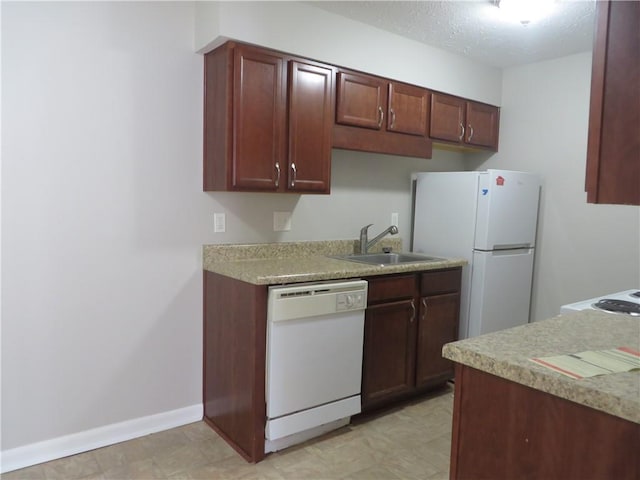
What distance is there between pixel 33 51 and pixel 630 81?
91.1 inches

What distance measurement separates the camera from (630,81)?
92 centimetres

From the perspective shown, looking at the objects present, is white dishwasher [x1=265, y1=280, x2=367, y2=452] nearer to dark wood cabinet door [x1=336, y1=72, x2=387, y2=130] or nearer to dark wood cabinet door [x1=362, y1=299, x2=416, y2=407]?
dark wood cabinet door [x1=362, y1=299, x2=416, y2=407]

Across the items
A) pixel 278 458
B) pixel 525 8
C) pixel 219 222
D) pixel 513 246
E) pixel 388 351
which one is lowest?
pixel 278 458

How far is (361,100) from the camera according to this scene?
2.93 meters

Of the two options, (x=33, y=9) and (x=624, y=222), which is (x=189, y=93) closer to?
(x=33, y=9)

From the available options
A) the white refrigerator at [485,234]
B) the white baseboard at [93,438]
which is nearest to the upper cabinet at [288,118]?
the white refrigerator at [485,234]

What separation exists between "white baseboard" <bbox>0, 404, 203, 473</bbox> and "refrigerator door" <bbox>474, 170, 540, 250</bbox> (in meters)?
2.18

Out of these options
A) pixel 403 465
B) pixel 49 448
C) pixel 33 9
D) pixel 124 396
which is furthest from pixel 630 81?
pixel 49 448

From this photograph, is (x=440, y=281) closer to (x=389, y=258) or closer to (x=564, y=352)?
(x=389, y=258)

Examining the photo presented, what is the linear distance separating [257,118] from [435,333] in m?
1.77

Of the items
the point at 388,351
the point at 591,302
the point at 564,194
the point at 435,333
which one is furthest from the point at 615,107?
the point at 564,194

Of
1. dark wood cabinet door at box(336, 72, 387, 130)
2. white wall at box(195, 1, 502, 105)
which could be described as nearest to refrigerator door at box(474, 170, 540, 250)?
white wall at box(195, 1, 502, 105)

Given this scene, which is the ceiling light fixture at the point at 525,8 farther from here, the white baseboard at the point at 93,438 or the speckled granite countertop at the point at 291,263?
the white baseboard at the point at 93,438

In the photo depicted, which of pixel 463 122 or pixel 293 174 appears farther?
pixel 463 122
